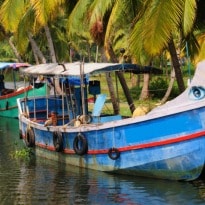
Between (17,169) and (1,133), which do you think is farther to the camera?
(1,133)

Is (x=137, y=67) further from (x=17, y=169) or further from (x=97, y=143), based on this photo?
(x=17, y=169)

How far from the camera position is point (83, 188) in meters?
12.8

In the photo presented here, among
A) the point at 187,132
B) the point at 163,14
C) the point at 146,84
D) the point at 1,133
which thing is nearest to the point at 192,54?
the point at 163,14

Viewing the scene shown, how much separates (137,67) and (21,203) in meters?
5.26

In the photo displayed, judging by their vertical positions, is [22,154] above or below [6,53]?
below

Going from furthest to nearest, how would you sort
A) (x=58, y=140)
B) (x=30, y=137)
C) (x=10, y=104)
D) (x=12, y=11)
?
(x=10, y=104) < (x=12, y=11) < (x=30, y=137) < (x=58, y=140)

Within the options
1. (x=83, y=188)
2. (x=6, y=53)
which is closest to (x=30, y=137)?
(x=83, y=188)

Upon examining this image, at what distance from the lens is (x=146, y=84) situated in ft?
97.3

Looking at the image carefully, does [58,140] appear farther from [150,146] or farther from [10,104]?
[10,104]

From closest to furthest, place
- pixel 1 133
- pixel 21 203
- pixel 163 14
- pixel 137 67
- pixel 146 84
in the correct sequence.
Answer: pixel 21 203 < pixel 163 14 < pixel 137 67 < pixel 1 133 < pixel 146 84

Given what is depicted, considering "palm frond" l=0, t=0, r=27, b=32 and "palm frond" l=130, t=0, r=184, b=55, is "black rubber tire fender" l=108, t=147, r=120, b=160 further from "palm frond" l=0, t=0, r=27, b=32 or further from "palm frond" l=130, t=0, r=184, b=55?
"palm frond" l=0, t=0, r=27, b=32

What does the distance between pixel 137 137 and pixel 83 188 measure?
5.40 feet

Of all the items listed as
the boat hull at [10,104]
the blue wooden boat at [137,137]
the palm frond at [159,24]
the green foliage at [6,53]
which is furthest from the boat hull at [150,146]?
the green foliage at [6,53]

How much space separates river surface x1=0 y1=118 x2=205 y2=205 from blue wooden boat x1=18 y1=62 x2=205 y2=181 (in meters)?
Result: 0.27
